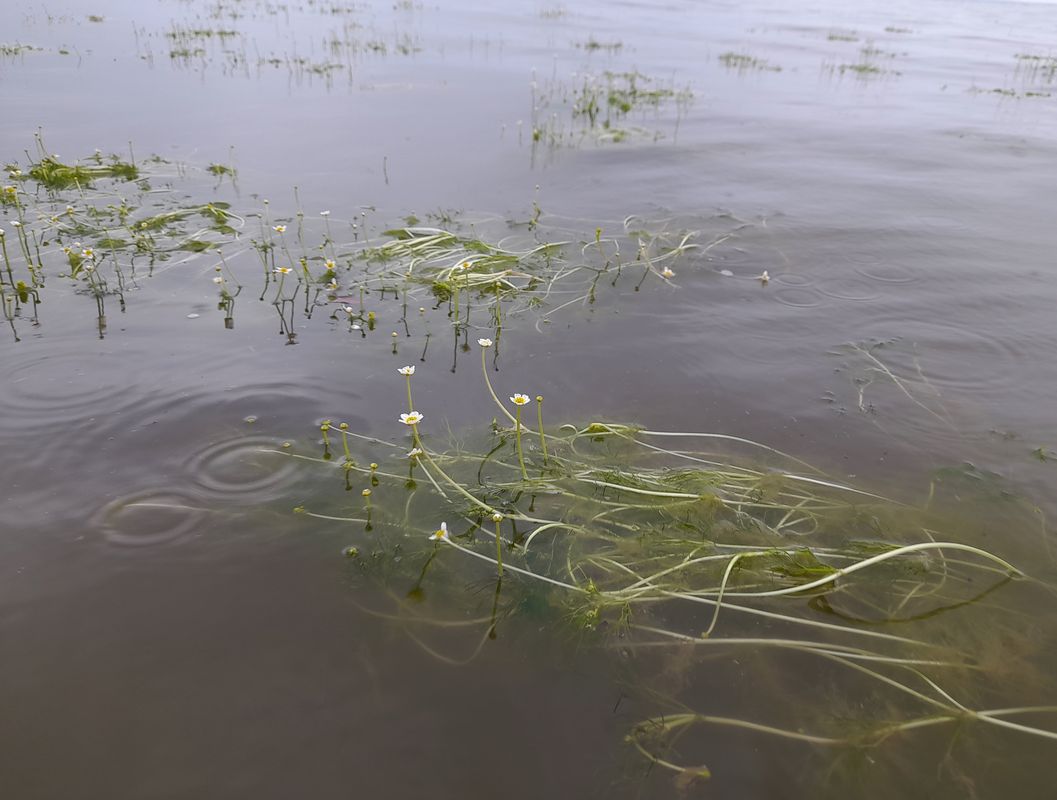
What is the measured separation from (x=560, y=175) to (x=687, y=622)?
8.14 m

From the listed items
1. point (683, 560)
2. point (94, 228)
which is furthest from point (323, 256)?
point (683, 560)

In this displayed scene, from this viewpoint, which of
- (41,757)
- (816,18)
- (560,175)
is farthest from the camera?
(816,18)

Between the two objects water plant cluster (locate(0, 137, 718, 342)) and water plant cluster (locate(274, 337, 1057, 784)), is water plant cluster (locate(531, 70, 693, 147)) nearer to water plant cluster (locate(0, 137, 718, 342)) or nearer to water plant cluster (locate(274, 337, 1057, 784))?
water plant cluster (locate(0, 137, 718, 342))

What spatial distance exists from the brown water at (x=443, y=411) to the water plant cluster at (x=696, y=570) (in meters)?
0.07

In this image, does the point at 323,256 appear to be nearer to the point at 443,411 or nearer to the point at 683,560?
the point at 443,411

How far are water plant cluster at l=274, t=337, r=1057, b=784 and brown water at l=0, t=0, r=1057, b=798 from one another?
0.25 feet

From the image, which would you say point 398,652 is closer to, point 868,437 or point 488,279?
point 868,437

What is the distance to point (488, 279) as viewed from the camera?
22.0 feet

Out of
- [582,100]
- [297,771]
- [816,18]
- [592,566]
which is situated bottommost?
[297,771]

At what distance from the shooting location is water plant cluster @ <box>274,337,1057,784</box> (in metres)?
3.02

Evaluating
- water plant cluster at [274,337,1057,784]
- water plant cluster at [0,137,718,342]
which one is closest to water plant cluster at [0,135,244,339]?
water plant cluster at [0,137,718,342]

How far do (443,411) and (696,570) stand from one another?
6.80ft

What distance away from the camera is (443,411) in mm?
4824

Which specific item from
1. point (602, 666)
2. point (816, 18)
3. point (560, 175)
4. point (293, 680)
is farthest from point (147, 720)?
point (816, 18)
